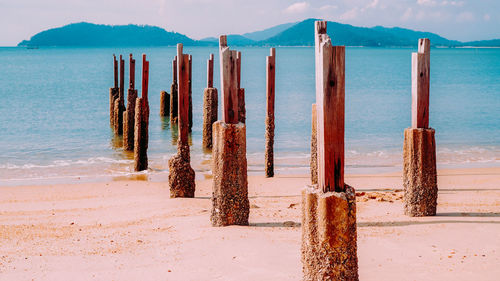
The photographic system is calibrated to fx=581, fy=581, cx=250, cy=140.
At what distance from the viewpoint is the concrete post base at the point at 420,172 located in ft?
26.8

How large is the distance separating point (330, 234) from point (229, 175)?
118 inches

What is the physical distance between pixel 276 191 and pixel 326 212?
745 centimetres

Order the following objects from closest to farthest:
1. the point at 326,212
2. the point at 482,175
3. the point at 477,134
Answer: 1. the point at 326,212
2. the point at 482,175
3. the point at 477,134

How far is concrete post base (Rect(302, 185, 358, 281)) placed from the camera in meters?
4.80

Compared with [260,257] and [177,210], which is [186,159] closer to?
[177,210]

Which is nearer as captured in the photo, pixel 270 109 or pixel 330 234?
pixel 330 234

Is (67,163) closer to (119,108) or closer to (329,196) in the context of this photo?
(119,108)

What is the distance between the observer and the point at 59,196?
40.4 feet

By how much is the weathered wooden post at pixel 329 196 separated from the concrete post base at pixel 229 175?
2.72 metres

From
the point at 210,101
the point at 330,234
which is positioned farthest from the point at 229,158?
the point at 210,101

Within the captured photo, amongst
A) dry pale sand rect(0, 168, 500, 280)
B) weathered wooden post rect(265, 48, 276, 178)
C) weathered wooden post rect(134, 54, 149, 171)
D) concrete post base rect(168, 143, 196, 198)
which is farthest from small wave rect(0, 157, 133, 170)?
concrete post base rect(168, 143, 196, 198)

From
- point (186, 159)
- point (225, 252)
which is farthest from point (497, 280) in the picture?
point (186, 159)

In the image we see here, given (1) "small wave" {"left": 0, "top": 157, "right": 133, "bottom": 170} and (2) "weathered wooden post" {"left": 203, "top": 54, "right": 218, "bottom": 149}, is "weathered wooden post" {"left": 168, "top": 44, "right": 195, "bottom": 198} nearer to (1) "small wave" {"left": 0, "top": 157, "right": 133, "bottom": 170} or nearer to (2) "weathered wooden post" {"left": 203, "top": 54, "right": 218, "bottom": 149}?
(1) "small wave" {"left": 0, "top": 157, "right": 133, "bottom": 170}

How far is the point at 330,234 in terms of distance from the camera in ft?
15.9
